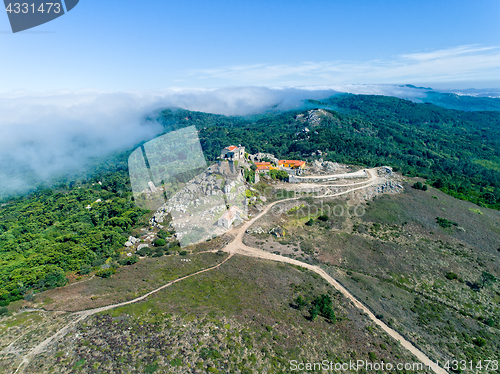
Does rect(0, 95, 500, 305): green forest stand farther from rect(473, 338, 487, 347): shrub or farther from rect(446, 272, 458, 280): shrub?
rect(473, 338, 487, 347): shrub

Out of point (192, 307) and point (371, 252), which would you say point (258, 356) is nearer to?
point (192, 307)

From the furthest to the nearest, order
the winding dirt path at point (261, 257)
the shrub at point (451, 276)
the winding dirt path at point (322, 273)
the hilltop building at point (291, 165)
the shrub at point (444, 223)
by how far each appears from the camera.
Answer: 1. the hilltop building at point (291, 165)
2. the shrub at point (444, 223)
3. the shrub at point (451, 276)
4. the winding dirt path at point (322, 273)
5. the winding dirt path at point (261, 257)

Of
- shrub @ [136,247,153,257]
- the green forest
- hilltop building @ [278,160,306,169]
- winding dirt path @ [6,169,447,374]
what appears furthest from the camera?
hilltop building @ [278,160,306,169]

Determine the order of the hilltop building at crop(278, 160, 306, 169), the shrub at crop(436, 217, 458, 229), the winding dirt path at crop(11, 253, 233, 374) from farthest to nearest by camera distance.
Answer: the hilltop building at crop(278, 160, 306, 169)
the shrub at crop(436, 217, 458, 229)
the winding dirt path at crop(11, 253, 233, 374)

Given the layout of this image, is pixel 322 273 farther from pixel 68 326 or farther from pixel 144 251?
pixel 68 326

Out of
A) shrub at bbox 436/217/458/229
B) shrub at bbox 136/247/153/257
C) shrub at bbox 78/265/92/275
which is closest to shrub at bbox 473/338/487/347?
shrub at bbox 436/217/458/229

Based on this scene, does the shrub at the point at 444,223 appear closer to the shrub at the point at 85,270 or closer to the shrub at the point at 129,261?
the shrub at the point at 129,261

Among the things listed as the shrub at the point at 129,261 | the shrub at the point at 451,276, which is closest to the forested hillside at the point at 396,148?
the shrub at the point at 451,276

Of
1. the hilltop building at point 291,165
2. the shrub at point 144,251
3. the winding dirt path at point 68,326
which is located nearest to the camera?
the winding dirt path at point 68,326
